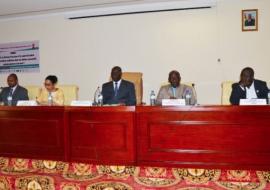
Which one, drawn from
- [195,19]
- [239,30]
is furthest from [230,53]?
[195,19]

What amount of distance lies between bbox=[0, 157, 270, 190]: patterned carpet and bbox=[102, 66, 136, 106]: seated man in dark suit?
4.51 feet

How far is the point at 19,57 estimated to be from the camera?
241 inches

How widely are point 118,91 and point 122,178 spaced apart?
5.35ft

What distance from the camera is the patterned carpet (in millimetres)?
2355

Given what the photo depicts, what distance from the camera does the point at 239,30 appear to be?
4.86m

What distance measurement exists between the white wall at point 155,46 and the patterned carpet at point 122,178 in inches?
112

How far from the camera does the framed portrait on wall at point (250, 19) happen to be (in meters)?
4.78

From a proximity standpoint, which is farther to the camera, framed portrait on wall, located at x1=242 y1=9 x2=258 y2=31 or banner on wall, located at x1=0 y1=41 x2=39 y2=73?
banner on wall, located at x1=0 y1=41 x2=39 y2=73

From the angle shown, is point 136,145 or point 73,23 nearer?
point 136,145

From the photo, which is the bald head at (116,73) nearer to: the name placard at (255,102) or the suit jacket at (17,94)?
the suit jacket at (17,94)

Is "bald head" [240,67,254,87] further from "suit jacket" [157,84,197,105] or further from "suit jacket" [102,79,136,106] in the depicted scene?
"suit jacket" [102,79,136,106]

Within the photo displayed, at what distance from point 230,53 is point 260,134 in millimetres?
2812

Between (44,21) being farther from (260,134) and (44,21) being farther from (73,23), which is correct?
(260,134)

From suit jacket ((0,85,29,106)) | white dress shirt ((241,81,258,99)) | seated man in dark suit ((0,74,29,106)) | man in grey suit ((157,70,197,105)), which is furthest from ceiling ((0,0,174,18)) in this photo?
white dress shirt ((241,81,258,99))
